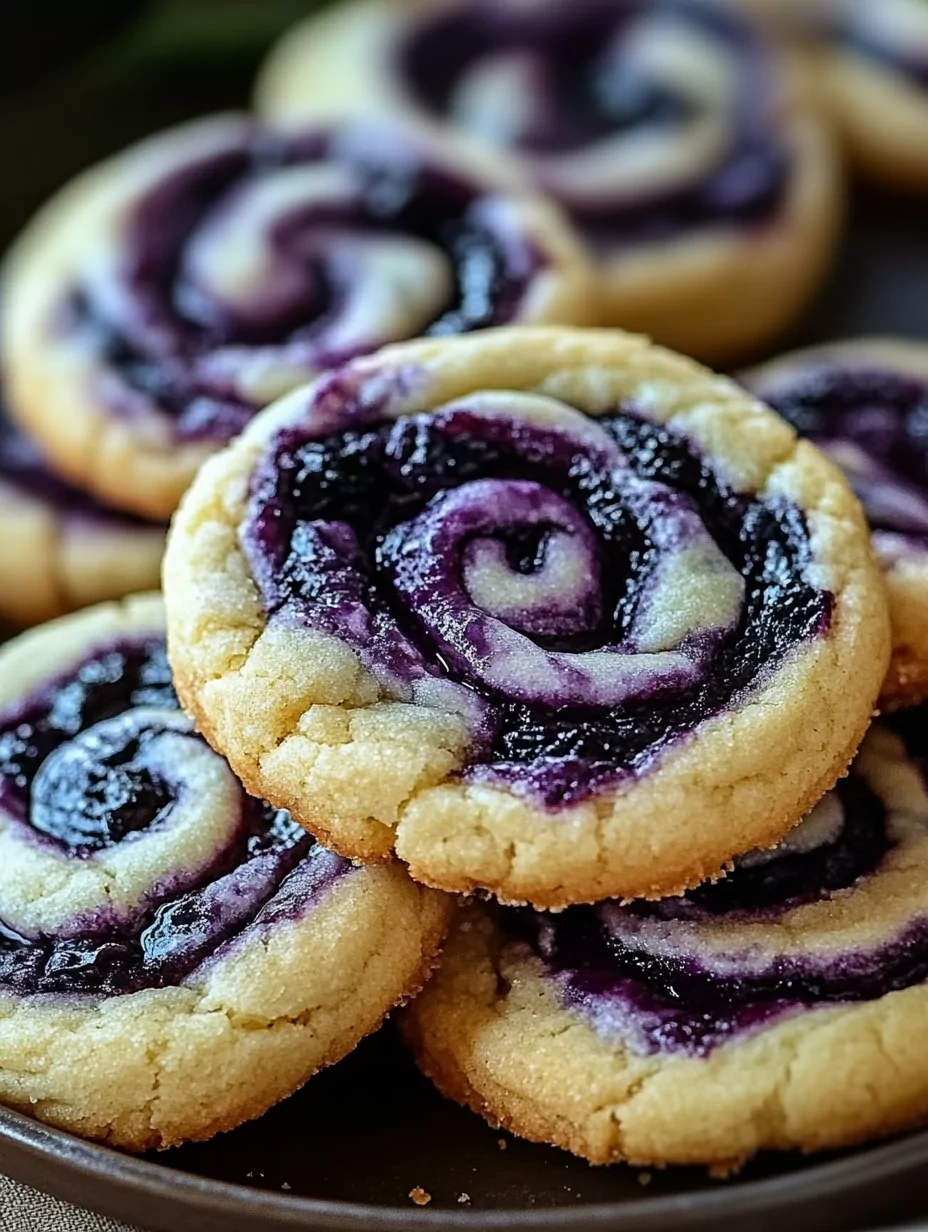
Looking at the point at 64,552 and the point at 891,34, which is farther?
the point at 891,34

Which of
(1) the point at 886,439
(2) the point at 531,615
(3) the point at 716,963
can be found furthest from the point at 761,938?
(1) the point at 886,439

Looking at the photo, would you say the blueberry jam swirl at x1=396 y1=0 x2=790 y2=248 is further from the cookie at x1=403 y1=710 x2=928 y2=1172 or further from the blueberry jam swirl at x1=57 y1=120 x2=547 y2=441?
the cookie at x1=403 y1=710 x2=928 y2=1172

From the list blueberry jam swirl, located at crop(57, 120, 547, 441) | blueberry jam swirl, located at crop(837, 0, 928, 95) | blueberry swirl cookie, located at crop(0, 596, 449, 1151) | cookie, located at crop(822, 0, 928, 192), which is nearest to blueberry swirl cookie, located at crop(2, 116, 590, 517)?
blueberry jam swirl, located at crop(57, 120, 547, 441)

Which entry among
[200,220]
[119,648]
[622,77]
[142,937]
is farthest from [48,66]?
[142,937]

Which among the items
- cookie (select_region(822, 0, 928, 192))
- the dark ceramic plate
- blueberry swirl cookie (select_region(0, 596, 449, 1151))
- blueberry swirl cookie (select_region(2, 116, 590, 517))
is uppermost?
blueberry swirl cookie (select_region(2, 116, 590, 517))

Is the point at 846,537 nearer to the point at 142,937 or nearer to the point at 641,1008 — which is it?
the point at 641,1008

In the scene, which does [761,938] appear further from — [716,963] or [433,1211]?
[433,1211]

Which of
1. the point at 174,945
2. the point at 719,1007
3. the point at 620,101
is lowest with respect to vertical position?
the point at 719,1007
